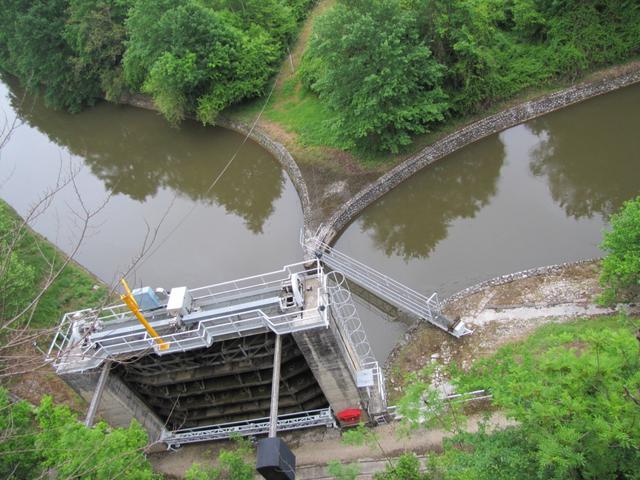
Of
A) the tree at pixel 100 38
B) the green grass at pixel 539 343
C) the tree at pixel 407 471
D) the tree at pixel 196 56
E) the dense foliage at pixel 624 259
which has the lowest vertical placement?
the tree at pixel 407 471

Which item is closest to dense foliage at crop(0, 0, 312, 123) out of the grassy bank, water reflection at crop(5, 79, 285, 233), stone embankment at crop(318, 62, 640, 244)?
water reflection at crop(5, 79, 285, 233)

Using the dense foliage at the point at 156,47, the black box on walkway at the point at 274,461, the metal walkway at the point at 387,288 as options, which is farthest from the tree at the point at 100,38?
the black box on walkway at the point at 274,461

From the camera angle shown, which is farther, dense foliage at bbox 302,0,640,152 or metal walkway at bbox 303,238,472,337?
dense foliage at bbox 302,0,640,152

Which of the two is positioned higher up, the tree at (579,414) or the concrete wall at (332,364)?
the concrete wall at (332,364)

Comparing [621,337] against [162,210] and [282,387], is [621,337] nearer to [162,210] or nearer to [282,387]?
[282,387]

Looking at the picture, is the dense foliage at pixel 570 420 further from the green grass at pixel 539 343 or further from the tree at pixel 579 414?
the green grass at pixel 539 343

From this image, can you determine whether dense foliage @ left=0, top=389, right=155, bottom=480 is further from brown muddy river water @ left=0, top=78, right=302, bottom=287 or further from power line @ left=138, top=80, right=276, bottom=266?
power line @ left=138, top=80, right=276, bottom=266
